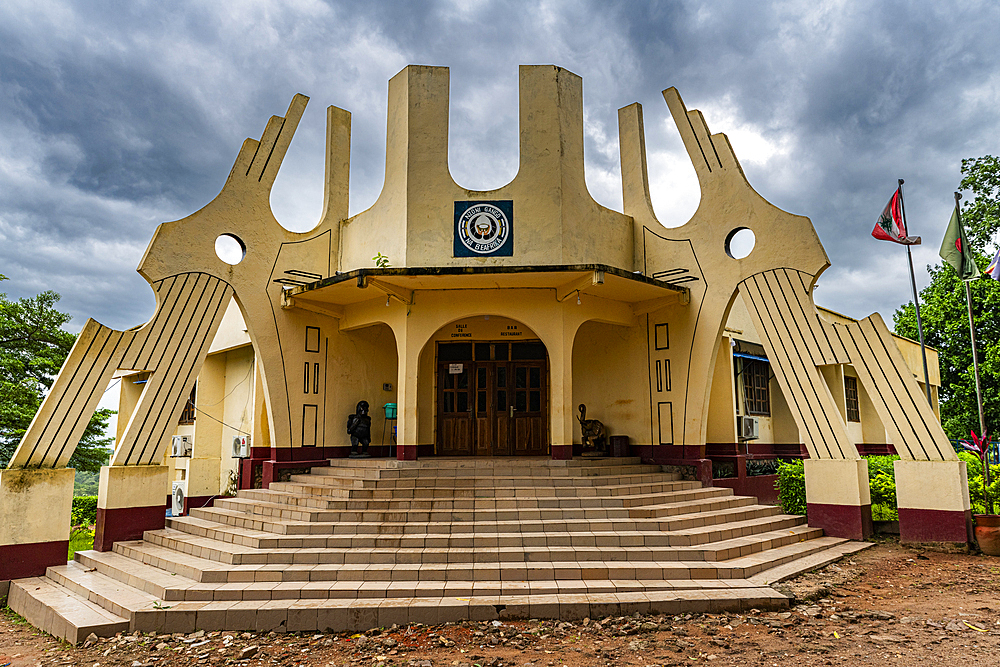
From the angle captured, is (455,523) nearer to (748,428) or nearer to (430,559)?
(430,559)

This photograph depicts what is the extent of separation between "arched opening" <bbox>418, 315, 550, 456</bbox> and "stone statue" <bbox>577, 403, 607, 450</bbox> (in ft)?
2.32

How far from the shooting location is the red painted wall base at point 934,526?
8.64m

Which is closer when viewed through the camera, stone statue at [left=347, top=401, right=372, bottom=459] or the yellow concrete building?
the yellow concrete building

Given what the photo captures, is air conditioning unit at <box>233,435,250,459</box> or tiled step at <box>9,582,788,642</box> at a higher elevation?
air conditioning unit at <box>233,435,250,459</box>

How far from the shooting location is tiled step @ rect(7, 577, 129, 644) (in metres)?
6.27

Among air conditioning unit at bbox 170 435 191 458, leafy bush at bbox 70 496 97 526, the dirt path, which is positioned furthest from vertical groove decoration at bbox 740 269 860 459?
leafy bush at bbox 70 496 97 526

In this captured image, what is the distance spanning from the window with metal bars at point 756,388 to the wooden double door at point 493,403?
478 cm

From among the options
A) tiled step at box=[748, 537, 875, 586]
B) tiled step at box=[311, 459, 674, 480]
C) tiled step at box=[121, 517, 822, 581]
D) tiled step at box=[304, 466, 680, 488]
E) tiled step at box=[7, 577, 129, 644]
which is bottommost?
tiled step at box=[7, 577, 129, 644]

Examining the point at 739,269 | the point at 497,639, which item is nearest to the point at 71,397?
the point at 497,639

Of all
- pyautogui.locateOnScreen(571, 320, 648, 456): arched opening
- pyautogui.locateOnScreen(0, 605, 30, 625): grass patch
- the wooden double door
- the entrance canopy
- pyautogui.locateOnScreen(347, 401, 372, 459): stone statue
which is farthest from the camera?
the wooden double door

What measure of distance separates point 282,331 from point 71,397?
3.25 metres

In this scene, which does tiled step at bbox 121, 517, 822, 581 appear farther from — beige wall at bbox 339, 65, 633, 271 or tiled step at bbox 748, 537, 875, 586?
beige wall at bbox 339, 65, 633, 271

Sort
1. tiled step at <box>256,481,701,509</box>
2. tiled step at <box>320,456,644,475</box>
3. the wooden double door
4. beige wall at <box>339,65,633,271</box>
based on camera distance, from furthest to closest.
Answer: the wooden double door, beige wall at <box>339,65,633,271</box>, tiled step at <box>320,456,644,475</box>, tiled step at <box>256,481,701,509</box>

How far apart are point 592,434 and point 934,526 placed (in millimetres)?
5230
